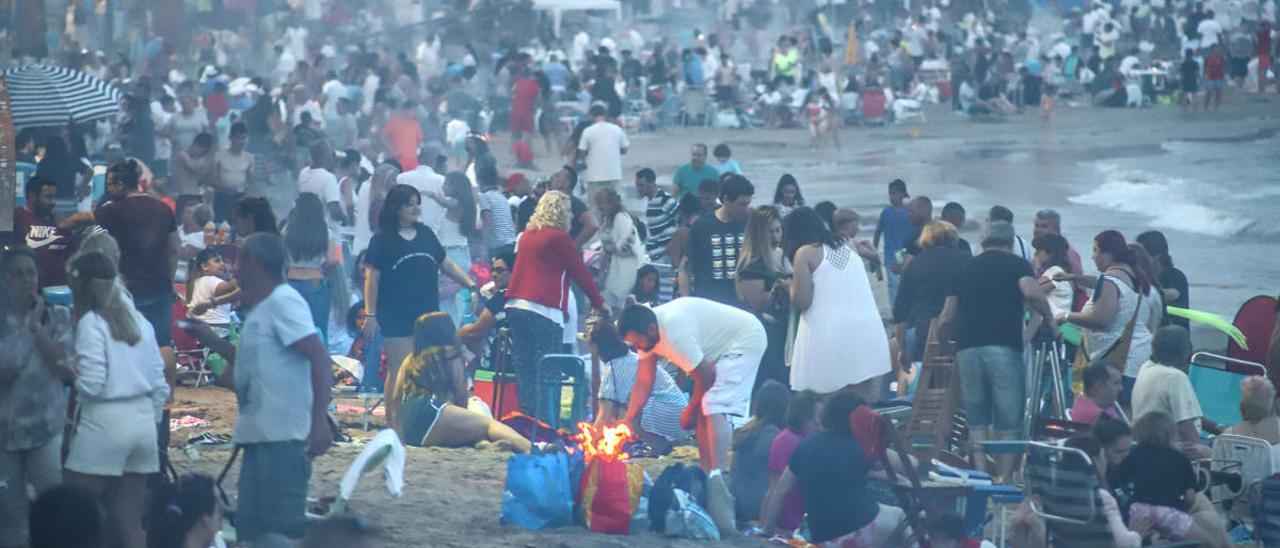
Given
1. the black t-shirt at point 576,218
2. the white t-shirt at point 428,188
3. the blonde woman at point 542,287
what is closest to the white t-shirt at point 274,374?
the blonde woman at point 542,287

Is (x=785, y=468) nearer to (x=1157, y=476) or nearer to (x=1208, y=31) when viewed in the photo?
(x=1157, y=476)

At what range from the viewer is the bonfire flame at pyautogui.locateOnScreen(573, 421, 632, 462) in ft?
29.9

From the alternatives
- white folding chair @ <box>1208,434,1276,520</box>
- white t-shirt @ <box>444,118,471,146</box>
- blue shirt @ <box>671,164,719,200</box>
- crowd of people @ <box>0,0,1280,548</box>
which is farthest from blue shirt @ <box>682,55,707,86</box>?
white folding chair @ <box>1208,434,1276,520</box>

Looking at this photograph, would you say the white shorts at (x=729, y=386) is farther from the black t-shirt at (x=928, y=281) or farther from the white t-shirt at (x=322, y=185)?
the white t-shirt at (x=322, y=185)

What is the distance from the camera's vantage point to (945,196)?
2475 centimetres

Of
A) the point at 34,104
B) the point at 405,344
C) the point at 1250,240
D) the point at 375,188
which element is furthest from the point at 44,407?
the point at 1250,240

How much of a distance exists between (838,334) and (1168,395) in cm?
186

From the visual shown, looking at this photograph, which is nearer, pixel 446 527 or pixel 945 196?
pixel 446 527

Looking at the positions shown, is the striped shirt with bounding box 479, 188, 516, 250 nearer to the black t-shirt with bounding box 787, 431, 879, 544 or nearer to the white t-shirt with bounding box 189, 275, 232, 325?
the white t-shirt with bounding box 189, 275, 232, 325

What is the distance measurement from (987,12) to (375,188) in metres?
35.6

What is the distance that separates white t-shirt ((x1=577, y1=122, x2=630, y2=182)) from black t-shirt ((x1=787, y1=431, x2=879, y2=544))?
11192 millimetres

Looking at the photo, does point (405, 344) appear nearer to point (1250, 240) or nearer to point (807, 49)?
point (1250, 240)

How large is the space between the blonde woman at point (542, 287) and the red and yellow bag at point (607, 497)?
1.82 metres

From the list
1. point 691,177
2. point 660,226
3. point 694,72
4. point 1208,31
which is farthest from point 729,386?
point 1208,31
